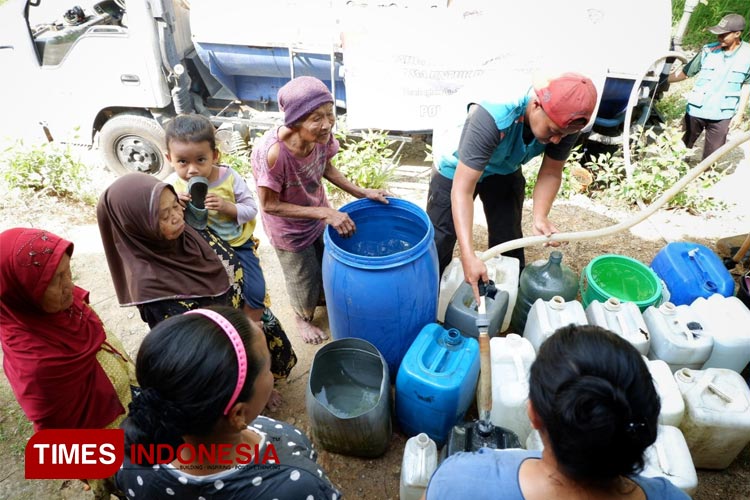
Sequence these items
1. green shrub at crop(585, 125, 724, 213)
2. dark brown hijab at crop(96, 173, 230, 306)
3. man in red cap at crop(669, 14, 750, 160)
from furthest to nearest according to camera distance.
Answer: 1. man in red cap at crop(669, 14, 750, 160)
2. green shrub at crop(585, 125, 724, 213)
3. dark brown hijab at crop(96, 173, 230, 306)

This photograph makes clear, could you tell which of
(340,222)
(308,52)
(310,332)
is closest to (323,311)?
(310,332)

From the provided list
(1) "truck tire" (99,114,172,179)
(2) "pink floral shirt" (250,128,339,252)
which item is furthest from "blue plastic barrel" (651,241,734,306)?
(1) "truck tire" (99,114,172,179)

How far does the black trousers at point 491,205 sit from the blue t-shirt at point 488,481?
5.98 ft

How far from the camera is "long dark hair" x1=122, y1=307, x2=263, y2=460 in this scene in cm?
103

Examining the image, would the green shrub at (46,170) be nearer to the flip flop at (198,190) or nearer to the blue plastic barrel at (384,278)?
the flip flop at (198,190)

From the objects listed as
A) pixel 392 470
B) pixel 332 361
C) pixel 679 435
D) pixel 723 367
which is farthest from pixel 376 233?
pixel 723 367

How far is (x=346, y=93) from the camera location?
4727 mm

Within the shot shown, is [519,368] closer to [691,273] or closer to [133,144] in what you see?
[691,273]

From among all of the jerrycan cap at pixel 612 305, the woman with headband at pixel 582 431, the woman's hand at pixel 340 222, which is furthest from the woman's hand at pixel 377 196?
the woman with headband at pixel 582 431

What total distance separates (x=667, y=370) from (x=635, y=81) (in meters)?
3.17

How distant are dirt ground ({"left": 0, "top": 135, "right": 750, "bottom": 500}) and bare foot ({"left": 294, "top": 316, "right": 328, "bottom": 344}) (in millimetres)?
54

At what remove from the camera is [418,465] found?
6.28 ft

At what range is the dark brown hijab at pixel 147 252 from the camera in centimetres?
168

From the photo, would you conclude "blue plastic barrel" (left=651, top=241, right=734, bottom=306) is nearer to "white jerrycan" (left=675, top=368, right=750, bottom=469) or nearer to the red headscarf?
"white jerrycan" (left=675, top=368, right=750, bottom=469)
